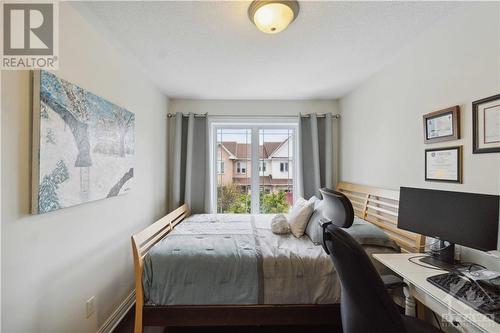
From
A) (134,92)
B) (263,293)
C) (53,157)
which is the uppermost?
(134,92)

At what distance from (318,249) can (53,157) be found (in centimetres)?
200

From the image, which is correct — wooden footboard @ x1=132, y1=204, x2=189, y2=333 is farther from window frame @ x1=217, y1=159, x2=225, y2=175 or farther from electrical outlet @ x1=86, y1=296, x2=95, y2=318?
window frame @ x1=217, y1=159, x2=225, y2=175

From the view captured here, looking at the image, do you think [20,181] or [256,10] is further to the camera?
[256,10]

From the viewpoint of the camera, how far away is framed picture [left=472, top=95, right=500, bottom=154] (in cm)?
133

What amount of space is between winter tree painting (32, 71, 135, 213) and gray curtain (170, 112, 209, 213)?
4.44 ft

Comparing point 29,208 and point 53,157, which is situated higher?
point 53,157

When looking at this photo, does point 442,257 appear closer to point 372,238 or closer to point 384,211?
point 372,238

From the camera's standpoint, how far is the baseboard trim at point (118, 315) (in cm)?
189

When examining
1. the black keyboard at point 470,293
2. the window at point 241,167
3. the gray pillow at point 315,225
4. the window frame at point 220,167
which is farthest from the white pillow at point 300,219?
the window frame at point 220,167

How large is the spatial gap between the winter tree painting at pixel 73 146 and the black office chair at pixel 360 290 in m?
1.52

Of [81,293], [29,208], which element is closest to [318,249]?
[81,293]

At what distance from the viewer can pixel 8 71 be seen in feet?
3.73

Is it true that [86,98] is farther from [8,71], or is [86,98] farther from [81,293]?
[81,293]

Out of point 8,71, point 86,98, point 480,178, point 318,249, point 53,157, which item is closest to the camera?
point 8,71
